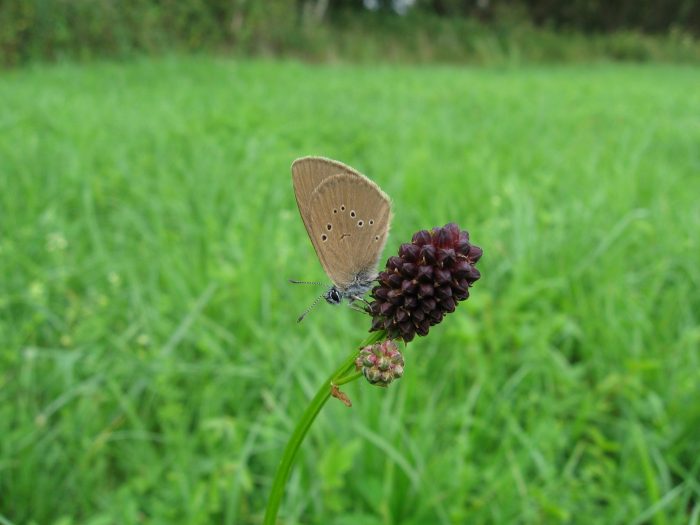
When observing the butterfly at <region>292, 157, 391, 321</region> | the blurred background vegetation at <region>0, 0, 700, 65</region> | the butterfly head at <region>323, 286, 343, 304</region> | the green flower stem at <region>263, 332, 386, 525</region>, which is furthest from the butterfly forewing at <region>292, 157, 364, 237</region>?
the blurred background vegetation at <region>0, 0, 700, 65</region>

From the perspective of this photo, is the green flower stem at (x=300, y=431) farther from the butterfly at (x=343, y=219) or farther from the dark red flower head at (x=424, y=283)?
the butterfly at (x=343, y=219)

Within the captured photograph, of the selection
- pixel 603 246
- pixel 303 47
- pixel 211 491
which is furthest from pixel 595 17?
pixel 211 491

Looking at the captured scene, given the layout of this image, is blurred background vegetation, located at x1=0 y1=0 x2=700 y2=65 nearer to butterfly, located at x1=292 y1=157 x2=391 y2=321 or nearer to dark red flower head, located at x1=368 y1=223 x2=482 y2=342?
butterfly, located at x1=292 y1=157 x2=391 y2=321

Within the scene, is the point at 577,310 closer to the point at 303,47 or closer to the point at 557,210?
the point at 557,210

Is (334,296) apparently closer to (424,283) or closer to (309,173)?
(309,173)

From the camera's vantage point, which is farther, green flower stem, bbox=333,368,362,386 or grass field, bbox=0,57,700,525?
grass field, bbox=0,57,700,525
